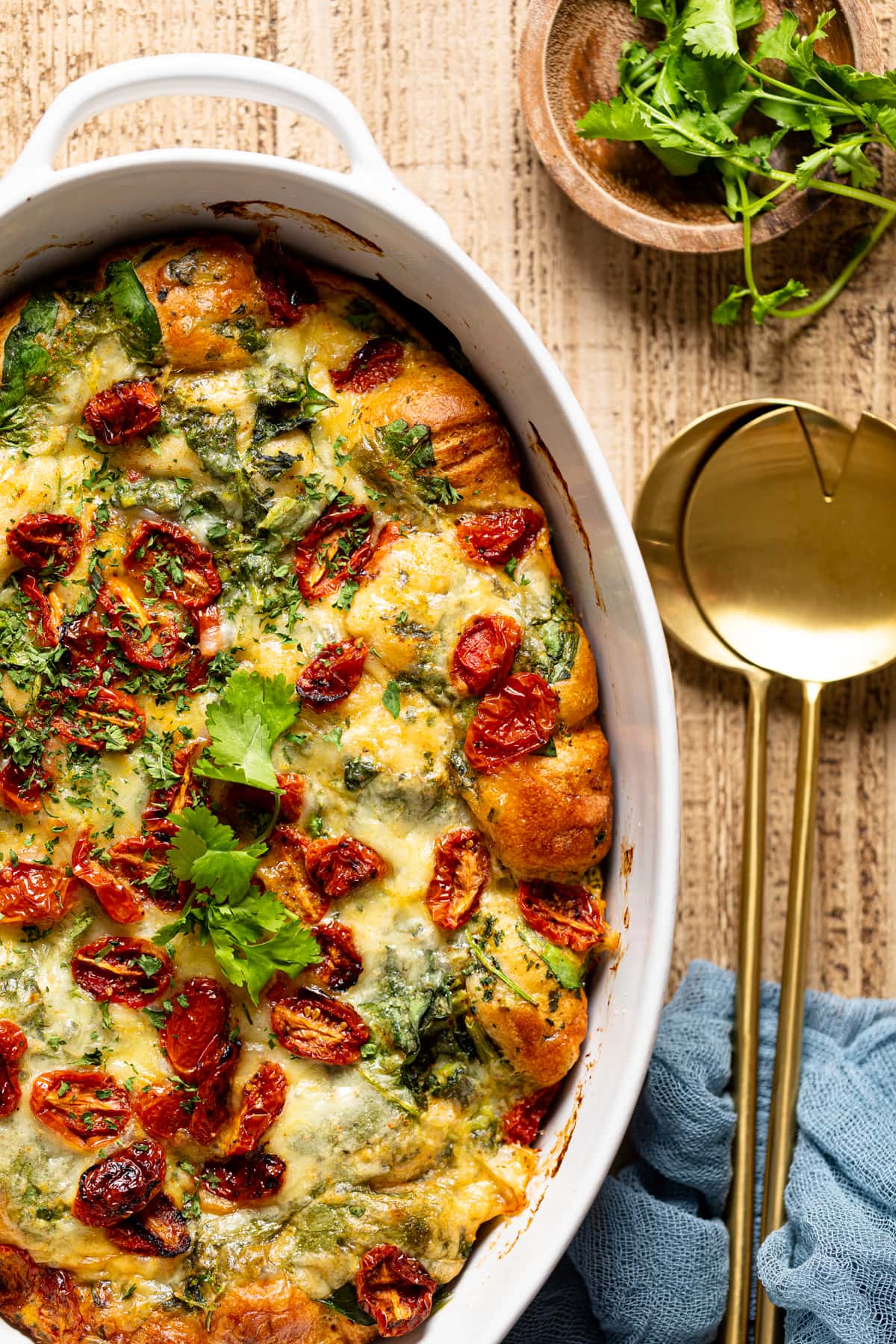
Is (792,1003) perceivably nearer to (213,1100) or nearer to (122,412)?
(213,1100)

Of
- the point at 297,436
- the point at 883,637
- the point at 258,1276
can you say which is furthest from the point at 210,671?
the point at 883,637

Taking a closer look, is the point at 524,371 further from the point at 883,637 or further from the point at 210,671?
the point at 883,637

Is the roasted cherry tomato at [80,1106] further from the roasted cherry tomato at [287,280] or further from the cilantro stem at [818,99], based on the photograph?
the cilantro stem at [818,99]

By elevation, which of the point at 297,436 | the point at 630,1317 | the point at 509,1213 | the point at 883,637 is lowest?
the point at 630,1317

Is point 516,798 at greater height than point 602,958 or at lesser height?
greater

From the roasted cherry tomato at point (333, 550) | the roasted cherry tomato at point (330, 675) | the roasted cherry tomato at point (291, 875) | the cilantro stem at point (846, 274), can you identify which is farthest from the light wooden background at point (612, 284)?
the roasted cherry tomato at point (291, 875)

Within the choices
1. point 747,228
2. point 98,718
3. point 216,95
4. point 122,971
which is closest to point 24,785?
point 98,718

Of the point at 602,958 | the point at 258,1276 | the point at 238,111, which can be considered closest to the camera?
the point at 258,1276
